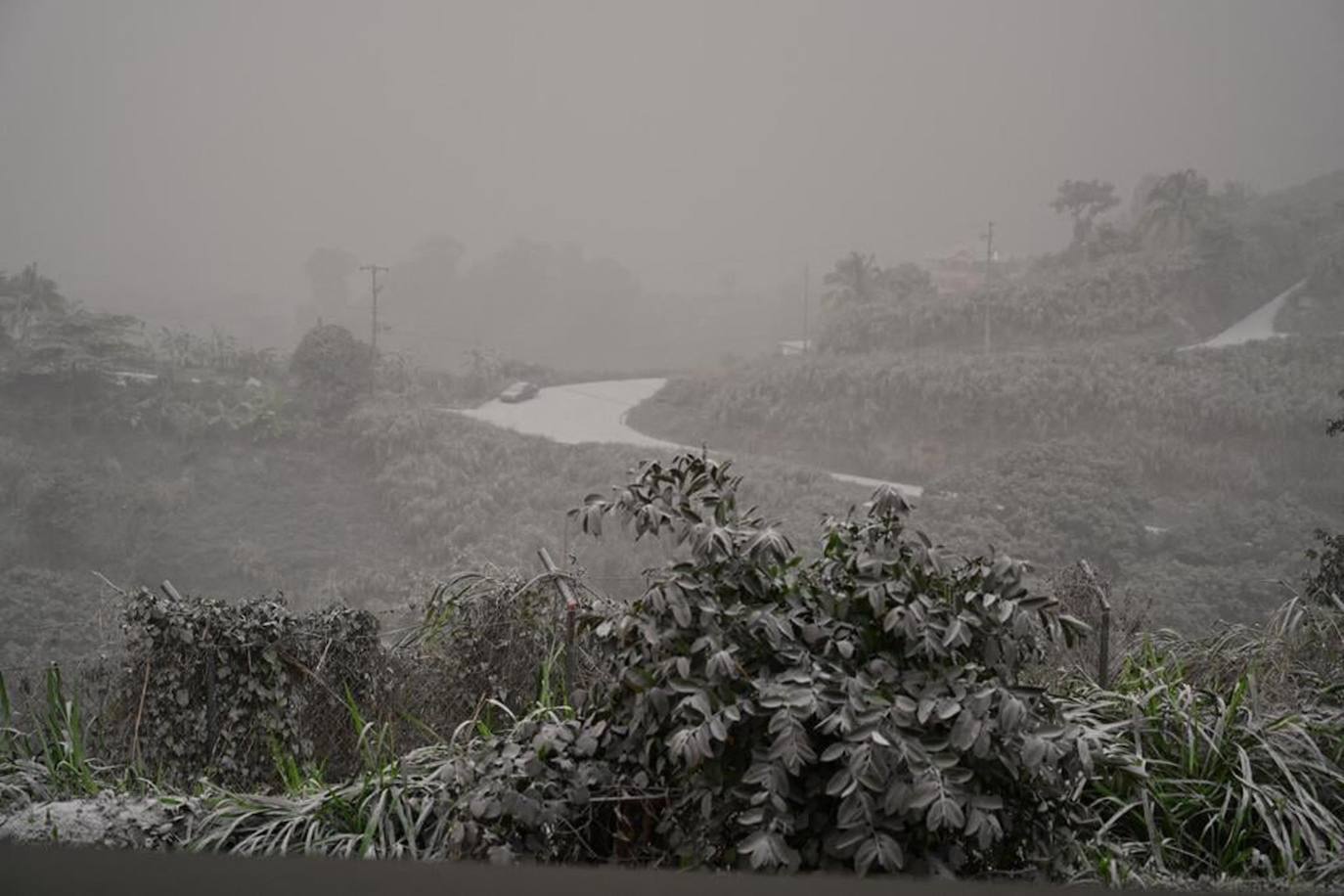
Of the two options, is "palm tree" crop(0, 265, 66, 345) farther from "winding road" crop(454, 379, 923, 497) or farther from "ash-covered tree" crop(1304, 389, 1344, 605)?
"ash-covered tree" crop(1304, 389, 1344, 605)

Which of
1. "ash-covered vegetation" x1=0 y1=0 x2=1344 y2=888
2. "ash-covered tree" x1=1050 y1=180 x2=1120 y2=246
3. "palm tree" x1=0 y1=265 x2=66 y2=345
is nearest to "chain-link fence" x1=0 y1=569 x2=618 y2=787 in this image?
"ash-covered vegetation" x1=0 y1=0 x2=1344 y2=888

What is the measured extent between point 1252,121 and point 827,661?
17.5ft

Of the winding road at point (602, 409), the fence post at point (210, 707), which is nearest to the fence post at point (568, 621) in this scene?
the fence post at point (210, 707)

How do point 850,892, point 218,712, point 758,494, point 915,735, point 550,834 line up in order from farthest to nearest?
point 758,494 → point 218,712 → point 550,834 → point 915,735 → point 850,892

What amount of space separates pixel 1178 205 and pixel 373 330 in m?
4.28

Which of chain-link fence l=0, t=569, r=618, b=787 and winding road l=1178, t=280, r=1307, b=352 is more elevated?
winding road l=1178, t=280, r=1307, b=352

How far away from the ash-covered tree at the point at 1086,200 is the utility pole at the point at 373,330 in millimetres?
3601

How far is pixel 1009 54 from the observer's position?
625 centimetres

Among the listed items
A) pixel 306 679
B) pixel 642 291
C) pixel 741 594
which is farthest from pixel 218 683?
pixel 642 291

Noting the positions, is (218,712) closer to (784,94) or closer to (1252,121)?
(784,94)

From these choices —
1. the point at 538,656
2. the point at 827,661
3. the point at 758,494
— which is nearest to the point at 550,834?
the point at 827,661

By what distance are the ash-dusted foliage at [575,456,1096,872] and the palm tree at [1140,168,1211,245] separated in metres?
4.69

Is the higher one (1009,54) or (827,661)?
(1009,54)

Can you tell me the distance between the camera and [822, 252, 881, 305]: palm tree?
638cm
